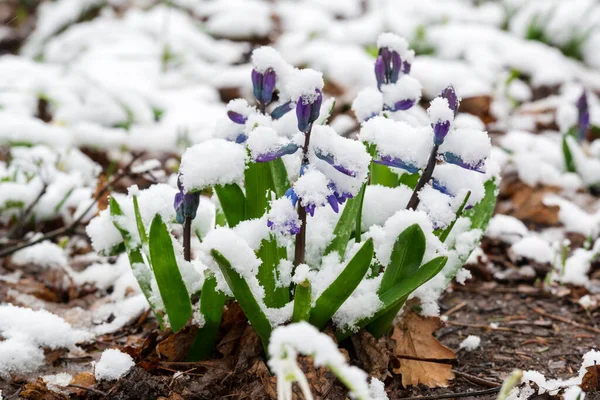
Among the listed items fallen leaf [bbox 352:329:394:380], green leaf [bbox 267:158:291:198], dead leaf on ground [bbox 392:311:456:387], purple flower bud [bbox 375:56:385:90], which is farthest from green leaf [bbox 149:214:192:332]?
purple flower bud [bbox 375:56:385:90]

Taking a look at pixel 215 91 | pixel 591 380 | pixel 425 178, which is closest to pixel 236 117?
pixel 425 178

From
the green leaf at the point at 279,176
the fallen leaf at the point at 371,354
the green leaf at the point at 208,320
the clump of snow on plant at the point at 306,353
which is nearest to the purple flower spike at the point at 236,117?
the green leaf at the point at 279,176

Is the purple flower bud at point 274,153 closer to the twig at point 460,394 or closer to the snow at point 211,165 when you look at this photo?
the snow at point 211,165

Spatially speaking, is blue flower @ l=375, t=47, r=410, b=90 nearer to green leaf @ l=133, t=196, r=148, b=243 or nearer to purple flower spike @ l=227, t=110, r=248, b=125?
purple flower spike @ l=227, t=110, r=248, b=125

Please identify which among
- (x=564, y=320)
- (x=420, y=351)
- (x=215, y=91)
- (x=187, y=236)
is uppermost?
(x=187, y=236)

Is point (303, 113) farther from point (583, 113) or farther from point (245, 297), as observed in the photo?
point (583, 113)

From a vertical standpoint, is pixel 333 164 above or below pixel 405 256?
above
